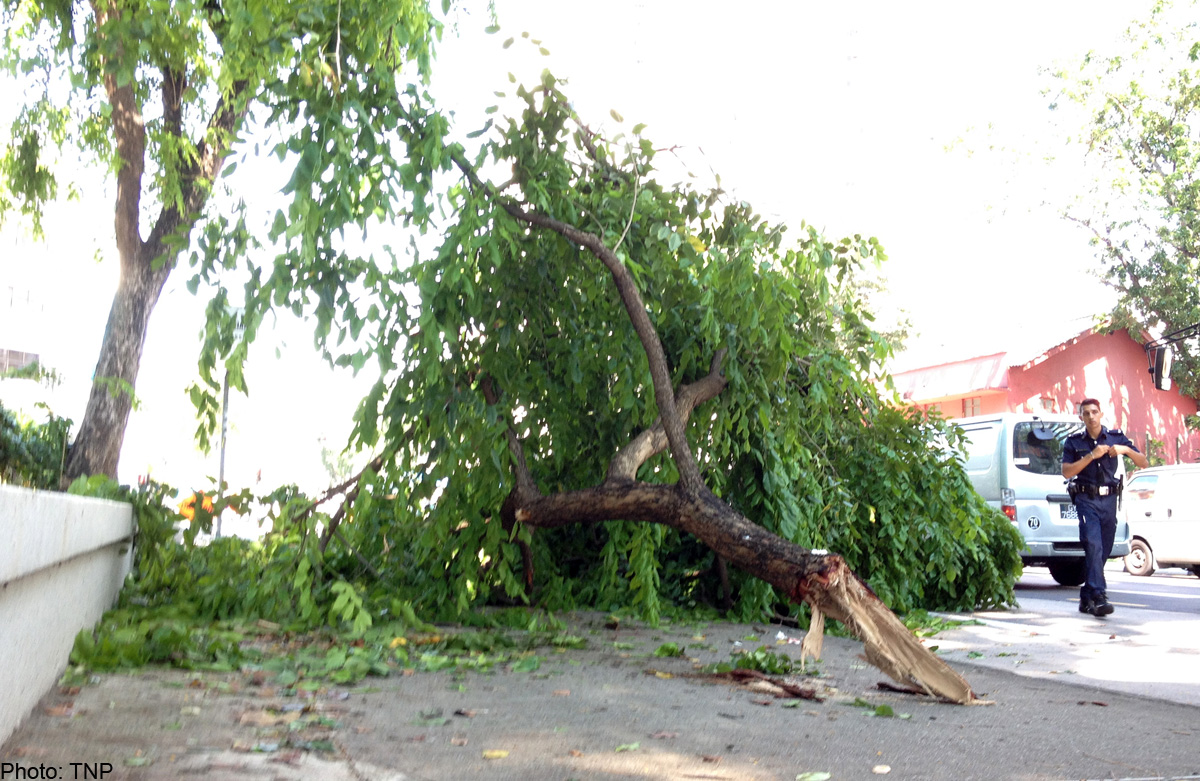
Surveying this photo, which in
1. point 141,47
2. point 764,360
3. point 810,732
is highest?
point 141,47

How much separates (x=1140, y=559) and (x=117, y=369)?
14.7 m

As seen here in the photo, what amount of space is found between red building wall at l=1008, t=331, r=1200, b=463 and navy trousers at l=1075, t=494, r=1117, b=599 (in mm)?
22352

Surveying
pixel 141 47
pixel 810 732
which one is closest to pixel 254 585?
pixel 141 47

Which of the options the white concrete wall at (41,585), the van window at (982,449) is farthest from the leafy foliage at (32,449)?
the van window at (982,449)

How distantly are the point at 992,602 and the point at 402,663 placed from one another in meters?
6.07

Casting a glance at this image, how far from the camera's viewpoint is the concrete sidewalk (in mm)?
3482

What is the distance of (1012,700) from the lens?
507cm

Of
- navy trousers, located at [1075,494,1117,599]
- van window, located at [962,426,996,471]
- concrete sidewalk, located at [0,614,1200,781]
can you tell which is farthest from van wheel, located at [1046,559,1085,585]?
concrete sidewalk, located at [0,614,1200,781]

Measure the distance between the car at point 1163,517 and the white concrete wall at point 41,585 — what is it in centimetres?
1430

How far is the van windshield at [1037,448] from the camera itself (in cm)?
1283

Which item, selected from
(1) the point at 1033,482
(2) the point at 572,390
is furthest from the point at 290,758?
(1) the point at 1033,482

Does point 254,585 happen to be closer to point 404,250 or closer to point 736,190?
point 404,250

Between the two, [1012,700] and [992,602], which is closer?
[1012,700]

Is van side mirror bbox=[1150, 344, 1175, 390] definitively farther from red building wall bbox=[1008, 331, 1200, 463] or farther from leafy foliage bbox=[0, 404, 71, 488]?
red building wall bbox=[1008, 331, 1200, 463]
